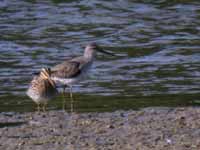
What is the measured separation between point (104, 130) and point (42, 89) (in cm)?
264

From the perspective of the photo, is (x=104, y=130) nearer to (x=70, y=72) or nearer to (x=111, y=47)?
(x=70, y=72)

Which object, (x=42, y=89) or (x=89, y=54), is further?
(x=89, y=54)

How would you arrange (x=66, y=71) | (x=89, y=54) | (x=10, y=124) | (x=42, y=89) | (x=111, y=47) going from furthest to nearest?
(x=111, y=47) < (x=89, y=54) < (x=66, y=71) < (x=42, y=89) < (x=10, y=124)

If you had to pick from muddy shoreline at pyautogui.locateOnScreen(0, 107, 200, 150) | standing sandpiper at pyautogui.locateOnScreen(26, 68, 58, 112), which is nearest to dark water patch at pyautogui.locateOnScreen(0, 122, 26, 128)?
muddy shoreline at pyautogui.locateOnScreen(0, 107, 200, 150)

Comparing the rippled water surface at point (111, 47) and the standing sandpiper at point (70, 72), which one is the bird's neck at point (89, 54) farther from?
the rippled water surface at point (111, 47)

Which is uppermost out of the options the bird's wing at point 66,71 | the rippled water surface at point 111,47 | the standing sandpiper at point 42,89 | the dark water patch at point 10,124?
the bird's wing at point 66,71

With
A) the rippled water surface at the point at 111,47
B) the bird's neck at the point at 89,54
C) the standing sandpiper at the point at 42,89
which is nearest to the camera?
the standing sandpiper at the point at 42,89

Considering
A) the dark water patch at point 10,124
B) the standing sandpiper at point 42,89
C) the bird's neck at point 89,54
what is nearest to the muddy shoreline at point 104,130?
the dark water patch at point 10,124

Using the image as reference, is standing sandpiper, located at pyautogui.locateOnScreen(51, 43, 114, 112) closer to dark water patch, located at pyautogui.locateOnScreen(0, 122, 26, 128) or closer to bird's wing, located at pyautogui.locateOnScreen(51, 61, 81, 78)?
bird's wing, located at pyautogui.locateOnScreen(51, 61, 81, 78)

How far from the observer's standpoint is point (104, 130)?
1045 centimetres

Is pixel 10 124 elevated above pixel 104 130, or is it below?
below

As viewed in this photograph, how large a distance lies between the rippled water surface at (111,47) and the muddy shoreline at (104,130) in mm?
923

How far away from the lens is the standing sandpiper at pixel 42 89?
12.8 meters

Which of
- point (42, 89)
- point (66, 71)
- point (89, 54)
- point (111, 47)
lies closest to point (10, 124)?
point (42, 89)
